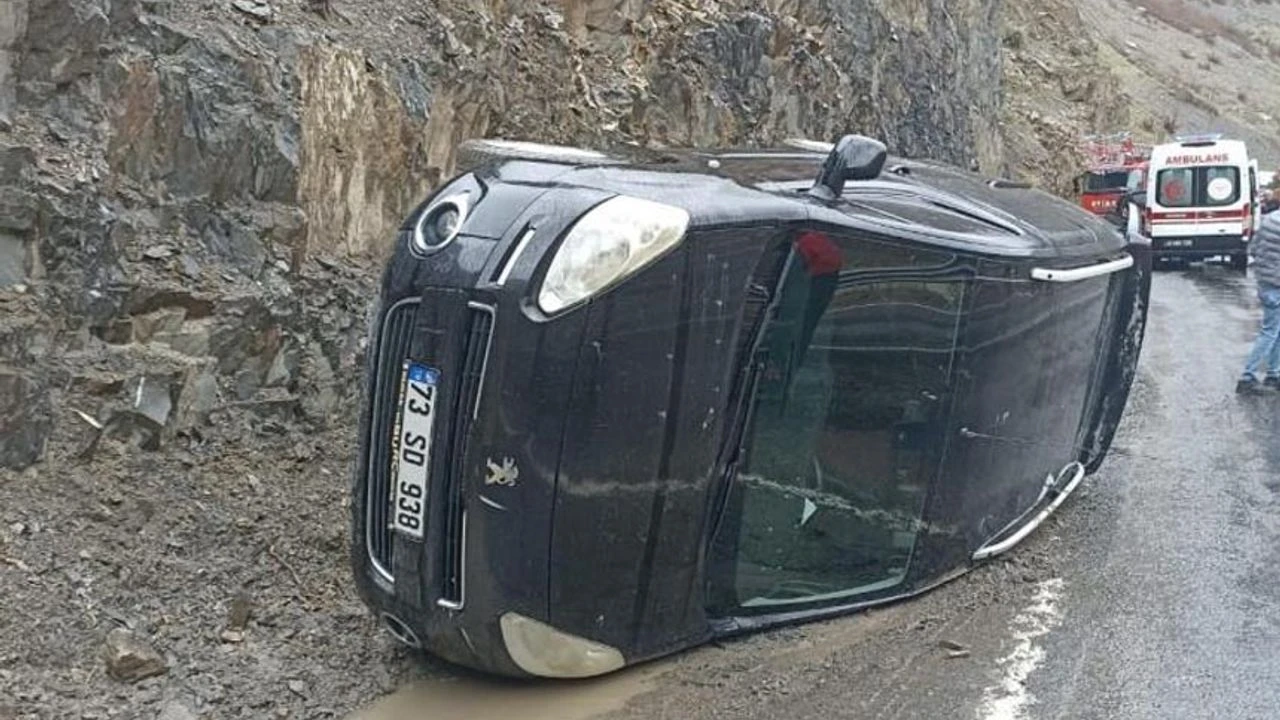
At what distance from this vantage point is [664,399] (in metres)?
4.06

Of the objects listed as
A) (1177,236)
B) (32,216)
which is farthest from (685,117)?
(1177,236)

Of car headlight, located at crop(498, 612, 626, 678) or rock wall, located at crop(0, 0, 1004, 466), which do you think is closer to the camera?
car headlight, located at crop(498, 612, 626, 678)

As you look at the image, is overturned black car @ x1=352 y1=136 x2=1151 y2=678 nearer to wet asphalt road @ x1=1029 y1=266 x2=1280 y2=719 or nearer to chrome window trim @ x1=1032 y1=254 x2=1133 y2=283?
chrome window trim @ x1=1032 y1=254 x2=1133 y2=283

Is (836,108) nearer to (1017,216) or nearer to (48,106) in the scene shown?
(1017,216)

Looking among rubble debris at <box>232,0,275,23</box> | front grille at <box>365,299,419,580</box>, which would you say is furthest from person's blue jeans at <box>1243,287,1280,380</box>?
front grille at <box>365,299,419,580</box>

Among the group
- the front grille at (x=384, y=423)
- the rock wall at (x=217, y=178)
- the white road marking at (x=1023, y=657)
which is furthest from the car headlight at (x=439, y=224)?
the white road marking at (x=1023, y=657)

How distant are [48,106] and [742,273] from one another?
10.8ft

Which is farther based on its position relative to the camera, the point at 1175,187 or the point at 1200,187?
the point at 1175,187

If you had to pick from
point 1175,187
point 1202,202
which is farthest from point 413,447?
point 1175,187

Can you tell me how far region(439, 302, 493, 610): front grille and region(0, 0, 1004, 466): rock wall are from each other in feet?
6.18

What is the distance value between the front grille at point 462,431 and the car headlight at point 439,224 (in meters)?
0.31

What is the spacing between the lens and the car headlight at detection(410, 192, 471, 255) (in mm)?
4086

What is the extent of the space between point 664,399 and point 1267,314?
758 centimetres

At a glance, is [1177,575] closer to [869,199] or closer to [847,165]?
[869,199]
